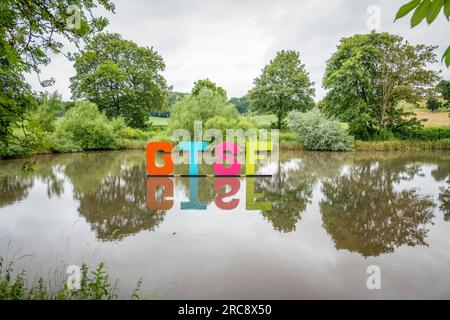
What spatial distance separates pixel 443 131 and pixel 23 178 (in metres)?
33.6

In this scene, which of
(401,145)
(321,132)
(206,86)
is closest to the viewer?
(321,132)

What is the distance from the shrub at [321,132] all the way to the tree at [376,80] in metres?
3.05

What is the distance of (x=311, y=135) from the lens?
25.6 meters

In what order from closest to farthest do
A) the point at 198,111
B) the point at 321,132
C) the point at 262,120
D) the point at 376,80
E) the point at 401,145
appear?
the point at 198,111
the point at 321,132
the point at 401,145
the point at 376,80
the point at 262,120

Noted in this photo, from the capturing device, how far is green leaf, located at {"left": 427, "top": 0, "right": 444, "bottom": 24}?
3.82 feet

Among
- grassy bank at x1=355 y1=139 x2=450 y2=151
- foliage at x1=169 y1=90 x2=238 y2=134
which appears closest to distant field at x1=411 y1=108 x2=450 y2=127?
grassy bank at x1=355 y1=139 x2=450 y2=151

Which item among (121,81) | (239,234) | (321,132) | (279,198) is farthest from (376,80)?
(239,234)

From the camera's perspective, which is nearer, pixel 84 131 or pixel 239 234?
pixel 239 234

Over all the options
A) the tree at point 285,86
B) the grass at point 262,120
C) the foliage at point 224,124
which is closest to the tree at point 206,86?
the grass at point 262,120

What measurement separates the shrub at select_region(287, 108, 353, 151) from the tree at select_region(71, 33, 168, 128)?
18.1 metres

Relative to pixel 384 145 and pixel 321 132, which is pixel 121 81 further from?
pixel 384 145

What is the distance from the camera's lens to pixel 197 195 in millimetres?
9656

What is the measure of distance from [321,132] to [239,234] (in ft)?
68.2
